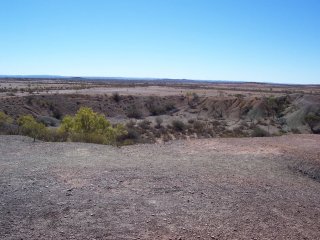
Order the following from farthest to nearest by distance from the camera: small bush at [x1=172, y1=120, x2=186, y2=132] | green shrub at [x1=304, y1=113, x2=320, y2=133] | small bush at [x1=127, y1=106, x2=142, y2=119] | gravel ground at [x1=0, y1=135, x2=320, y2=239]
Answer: small bush at [x1=127, y1=106, x2=142, y2=119], small bush at [x1=172, y1=120, x2=186, y2=132], green shrub at [x1=304, y1=113, x2=320, y2=133], gravel ground at [x1=0, y1=135, x2=320, y2=239]

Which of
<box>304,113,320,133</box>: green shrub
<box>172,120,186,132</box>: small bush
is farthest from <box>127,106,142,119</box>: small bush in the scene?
<box>304,113,320,133</box>: green shrub

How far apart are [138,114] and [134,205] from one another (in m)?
47.7

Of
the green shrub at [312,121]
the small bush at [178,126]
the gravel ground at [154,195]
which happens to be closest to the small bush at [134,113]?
the small bush at [178,126]

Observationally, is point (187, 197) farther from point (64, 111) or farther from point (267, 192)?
point (64, 111)

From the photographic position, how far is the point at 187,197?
1007 centimetres

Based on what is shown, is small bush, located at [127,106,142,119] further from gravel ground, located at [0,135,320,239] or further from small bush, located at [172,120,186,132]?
gravel ground, located at [0,135,320,239]

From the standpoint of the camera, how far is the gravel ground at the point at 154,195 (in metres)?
8.16

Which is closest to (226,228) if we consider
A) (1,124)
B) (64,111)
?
(1,124)

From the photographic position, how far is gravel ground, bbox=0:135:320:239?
8164mm

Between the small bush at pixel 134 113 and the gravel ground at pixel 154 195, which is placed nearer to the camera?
the gravel ground at pixel 154 195

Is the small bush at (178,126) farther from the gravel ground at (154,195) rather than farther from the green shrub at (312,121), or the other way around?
the gravel ground at (154,195)

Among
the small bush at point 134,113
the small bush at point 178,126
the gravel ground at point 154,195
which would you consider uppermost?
the gravel ground at point 154,195

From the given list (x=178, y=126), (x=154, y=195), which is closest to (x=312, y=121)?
(x=178, y=126)

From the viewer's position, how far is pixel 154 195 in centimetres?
1011
